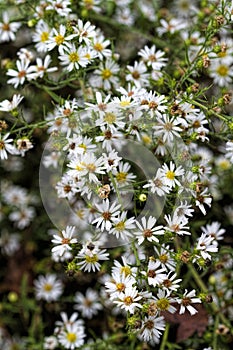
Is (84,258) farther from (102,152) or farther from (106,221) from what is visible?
(102,152)

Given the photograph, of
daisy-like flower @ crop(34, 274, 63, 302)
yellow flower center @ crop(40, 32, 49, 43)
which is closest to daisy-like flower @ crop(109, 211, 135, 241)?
yellow flower center @ crop(40, 32, 49, 43)

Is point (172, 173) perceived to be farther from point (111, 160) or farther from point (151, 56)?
point (151, 56)

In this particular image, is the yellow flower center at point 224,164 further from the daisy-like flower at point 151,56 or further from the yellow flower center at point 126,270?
the yellow flower center at point 126,270

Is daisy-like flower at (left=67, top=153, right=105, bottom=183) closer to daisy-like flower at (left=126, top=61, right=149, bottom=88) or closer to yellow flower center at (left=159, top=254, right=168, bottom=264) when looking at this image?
yellow flower center at (left=159, top=254, right=168, bottom=264)

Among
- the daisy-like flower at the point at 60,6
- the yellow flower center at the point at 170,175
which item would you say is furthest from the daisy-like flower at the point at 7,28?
the yellow flower center at the point at 170,175

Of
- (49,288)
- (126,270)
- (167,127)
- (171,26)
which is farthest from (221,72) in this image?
(49,288)

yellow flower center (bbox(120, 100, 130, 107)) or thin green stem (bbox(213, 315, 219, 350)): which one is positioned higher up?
yellow flower center (bbox(120, 100, 130, 107))

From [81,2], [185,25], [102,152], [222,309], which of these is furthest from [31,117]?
[222,309]
